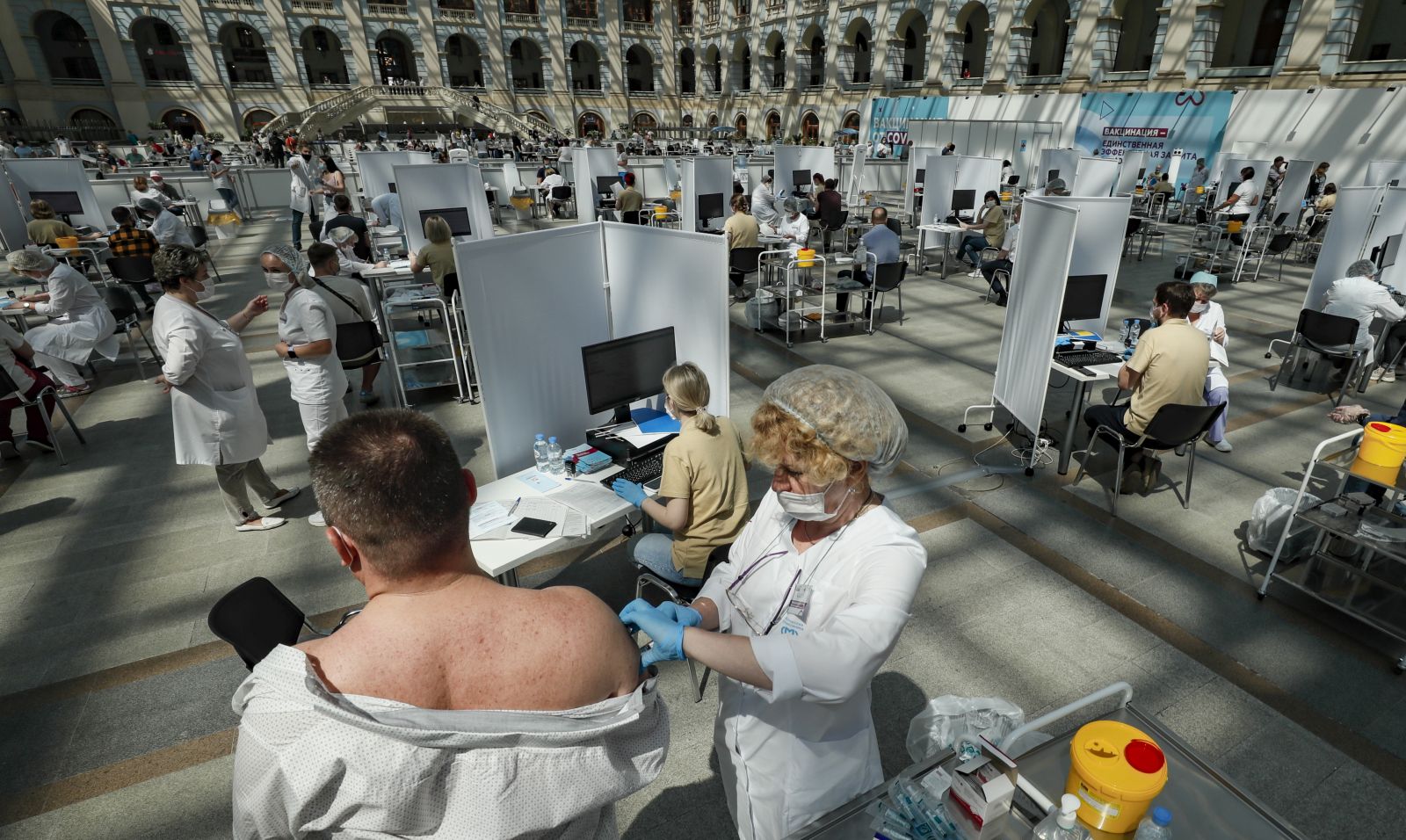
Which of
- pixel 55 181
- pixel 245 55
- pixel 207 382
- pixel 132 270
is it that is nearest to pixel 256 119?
pixel 245 55

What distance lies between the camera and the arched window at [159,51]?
35.2 m

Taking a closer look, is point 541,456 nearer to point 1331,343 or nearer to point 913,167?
point 1331,343

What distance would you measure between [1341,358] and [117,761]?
9101 millimetres

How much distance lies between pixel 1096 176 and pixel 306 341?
1324 centimetres

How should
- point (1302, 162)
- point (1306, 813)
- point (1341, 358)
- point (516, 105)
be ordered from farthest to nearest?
point (516, 105) → point (1302, 162) → point (1341, 358) → point (1306, 813)

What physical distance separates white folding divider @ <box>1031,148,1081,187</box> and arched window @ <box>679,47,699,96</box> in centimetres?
3372

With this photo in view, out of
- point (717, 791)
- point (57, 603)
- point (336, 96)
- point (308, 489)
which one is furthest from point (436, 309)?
point (336, 96)

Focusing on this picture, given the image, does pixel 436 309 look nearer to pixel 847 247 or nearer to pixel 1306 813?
pixel 847 247

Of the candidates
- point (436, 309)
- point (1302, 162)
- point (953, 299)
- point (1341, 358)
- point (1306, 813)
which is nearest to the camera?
point (1306, 813)

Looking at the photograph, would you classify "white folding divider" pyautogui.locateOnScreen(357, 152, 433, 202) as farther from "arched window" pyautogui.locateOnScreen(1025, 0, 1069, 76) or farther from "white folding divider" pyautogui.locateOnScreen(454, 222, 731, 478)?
"arched window" pyautogui.locateOnScreen(1025, 0, 1069, 76)

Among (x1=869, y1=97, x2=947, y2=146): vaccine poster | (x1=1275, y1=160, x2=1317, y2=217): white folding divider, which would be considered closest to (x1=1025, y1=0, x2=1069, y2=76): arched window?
(x1=869, y1=97, x2=947, y2=146): vaccine poster

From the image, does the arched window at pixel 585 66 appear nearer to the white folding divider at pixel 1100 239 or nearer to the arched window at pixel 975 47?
the arched window at pixel 975 47

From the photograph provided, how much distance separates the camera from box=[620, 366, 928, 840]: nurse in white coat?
133 cm

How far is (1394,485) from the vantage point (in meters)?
2.94
